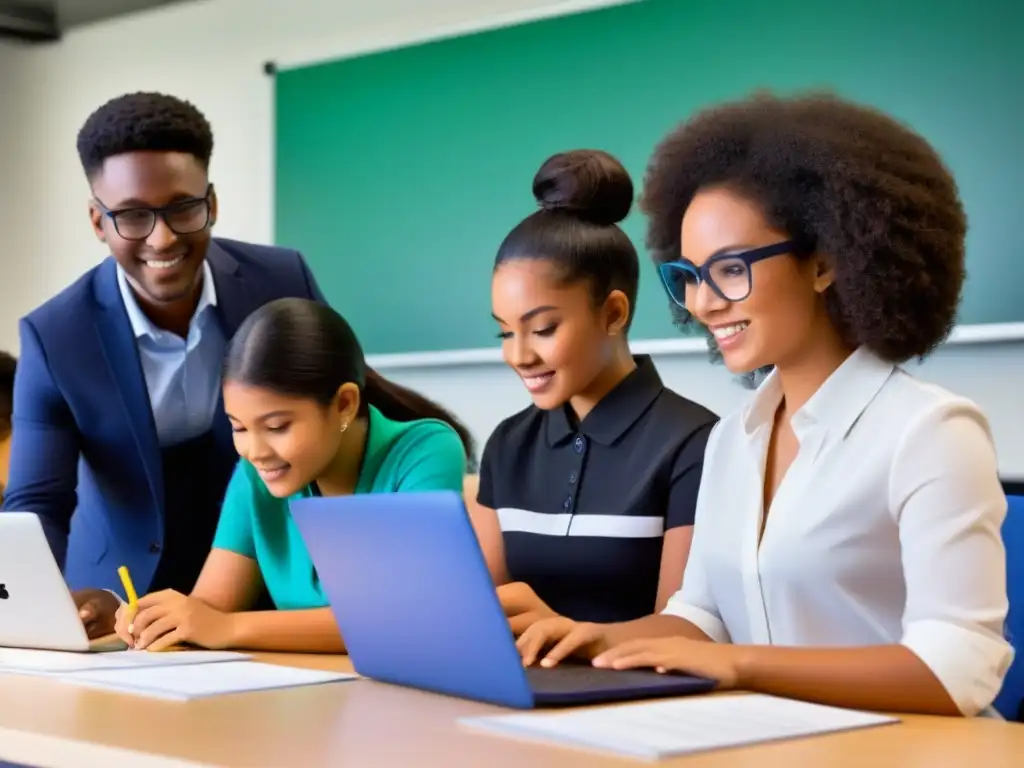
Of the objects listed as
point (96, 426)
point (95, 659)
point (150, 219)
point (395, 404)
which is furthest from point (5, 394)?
point (95, 659)

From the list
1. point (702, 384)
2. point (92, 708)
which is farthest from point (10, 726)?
point (702, 384)

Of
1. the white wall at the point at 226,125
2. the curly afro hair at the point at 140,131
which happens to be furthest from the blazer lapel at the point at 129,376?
the white wall at the point at 226,125

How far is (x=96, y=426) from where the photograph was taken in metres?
2.30

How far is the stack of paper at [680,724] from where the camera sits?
3.20 ft

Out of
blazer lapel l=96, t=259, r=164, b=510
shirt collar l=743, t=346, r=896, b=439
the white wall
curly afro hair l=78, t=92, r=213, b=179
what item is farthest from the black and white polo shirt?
the white wall

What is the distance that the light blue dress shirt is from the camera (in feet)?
7.70

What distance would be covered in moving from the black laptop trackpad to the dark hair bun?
0.77 meters

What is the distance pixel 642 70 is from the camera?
3.58 m

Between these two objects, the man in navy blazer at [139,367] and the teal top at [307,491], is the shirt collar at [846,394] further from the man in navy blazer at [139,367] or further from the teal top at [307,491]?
the man in navy blazer at [139,367]

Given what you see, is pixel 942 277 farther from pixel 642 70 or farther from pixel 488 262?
pixel 488 262

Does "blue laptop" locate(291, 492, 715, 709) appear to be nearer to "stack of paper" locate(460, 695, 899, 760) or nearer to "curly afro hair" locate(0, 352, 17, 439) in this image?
"stack of paper" locate(460, 695, 899, 760)

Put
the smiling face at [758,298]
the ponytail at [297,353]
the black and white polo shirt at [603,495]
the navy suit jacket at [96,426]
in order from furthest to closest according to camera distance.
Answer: the navy suit jacket at [96,426] → the ponytail at [297,353] → the black and white polo shirt at [603,495] → the smiling face at [758,298]

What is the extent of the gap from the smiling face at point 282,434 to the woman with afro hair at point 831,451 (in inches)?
21.6

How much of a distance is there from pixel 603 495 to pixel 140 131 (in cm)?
97
